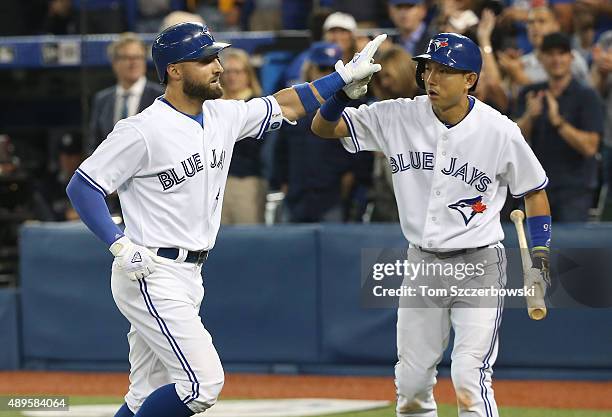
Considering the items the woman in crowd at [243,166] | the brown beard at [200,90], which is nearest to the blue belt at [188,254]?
the brown beard at [200,90]

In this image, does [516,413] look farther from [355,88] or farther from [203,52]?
[203,52]

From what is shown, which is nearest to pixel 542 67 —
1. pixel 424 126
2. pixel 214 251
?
pixel 214 251

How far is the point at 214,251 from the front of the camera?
895 centimetres

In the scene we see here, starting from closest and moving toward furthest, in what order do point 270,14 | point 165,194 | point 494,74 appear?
point 165,194 → point 494,74 → point 270,14

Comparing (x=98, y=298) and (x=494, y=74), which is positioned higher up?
(x=494, y=74)

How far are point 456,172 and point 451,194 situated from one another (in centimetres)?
11

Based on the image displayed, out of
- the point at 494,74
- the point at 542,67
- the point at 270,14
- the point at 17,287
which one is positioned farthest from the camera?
the point at 270,14

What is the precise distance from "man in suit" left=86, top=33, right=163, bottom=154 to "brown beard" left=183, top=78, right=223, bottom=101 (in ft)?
13.2

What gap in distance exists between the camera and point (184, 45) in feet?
17.5

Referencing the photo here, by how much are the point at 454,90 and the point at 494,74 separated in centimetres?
308

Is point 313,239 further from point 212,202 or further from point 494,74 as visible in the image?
point 212,202

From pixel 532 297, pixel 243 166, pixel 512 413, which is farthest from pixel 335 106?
pixel 243 166

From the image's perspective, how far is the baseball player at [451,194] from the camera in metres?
5.55

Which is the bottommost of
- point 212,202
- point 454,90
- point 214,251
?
point 214,251
